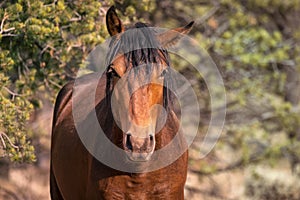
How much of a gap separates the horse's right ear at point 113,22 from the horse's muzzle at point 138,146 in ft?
2.90

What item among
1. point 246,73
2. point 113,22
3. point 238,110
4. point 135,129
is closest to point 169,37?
point 113,22

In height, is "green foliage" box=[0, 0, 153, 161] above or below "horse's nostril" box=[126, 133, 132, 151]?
below

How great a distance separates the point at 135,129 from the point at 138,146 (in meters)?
0.10

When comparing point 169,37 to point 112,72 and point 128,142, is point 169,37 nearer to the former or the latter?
point 112,72

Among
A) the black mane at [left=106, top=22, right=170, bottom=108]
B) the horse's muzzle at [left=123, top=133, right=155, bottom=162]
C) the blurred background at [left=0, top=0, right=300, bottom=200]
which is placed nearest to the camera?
the horse's muzzle at [left=123, top=133, right=155, bottom=162]

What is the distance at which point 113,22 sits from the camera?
435cm

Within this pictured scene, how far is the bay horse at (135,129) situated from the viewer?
3779 millimetres

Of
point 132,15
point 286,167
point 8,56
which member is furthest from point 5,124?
point 286,167

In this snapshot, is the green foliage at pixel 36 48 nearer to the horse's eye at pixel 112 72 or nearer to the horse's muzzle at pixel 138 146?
the horse's eye at pixel 112 72

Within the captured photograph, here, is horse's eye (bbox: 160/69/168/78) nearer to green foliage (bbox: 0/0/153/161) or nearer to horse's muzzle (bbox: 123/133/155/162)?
horse's muzzle (bbox: 123/133/155/162)

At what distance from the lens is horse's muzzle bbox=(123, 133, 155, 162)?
3.68 metres

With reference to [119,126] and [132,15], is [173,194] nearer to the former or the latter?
[119,126]

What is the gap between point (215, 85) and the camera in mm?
10438

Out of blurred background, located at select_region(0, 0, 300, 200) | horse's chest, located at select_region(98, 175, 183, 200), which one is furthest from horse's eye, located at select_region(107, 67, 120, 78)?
blurred background, located at select_region(0, 0, 300, 200)
